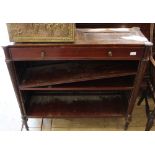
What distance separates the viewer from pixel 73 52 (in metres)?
1.14

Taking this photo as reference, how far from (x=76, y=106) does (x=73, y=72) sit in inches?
12.0

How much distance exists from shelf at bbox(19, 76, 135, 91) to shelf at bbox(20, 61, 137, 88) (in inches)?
1.9

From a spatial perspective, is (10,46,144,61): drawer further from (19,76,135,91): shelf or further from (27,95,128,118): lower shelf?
(27,95,128,118): lower shelf

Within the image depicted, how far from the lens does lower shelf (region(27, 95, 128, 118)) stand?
1503mm

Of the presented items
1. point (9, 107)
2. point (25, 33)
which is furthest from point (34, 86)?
point (9, 107)

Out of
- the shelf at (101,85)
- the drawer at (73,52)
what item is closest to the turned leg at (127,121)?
the shelf at (101,85)

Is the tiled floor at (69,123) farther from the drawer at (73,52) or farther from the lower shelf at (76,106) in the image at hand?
the drawer at (73,52)

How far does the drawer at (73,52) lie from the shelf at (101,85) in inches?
9.5

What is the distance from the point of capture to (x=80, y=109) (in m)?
1.52

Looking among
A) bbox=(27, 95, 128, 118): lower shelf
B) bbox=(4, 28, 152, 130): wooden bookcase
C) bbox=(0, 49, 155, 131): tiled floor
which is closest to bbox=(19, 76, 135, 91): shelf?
bbox=(4, 28, 152, 130): wooden bookcase

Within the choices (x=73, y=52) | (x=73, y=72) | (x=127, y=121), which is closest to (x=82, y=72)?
(x=73, y=72)

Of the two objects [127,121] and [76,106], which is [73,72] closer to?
[76,106]
